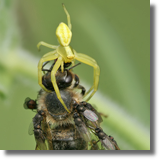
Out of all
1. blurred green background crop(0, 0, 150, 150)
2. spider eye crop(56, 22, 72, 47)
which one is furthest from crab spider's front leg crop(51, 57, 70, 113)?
blurred green background crop(0, 0, 150, 150)

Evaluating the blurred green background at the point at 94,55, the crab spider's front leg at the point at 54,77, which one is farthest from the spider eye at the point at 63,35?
the blurred green background at the point at 94,55

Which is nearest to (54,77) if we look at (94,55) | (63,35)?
(63,35)

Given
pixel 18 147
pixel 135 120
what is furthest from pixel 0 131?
pixel 135 120

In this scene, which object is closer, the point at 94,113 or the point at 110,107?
the point at 94,113

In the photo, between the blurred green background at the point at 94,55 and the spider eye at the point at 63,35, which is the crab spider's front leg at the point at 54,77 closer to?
the spider eye at the point at 63,35

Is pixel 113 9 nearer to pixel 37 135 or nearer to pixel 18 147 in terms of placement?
pixel 37 135

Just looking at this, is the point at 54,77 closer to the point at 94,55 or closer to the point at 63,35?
the point at 63,35

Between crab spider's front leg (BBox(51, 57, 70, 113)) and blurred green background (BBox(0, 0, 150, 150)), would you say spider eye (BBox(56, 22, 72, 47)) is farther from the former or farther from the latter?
blurred green background (BBox(0, 0, 150, 150))

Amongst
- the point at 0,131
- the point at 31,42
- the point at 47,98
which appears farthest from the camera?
the point at 31,42
